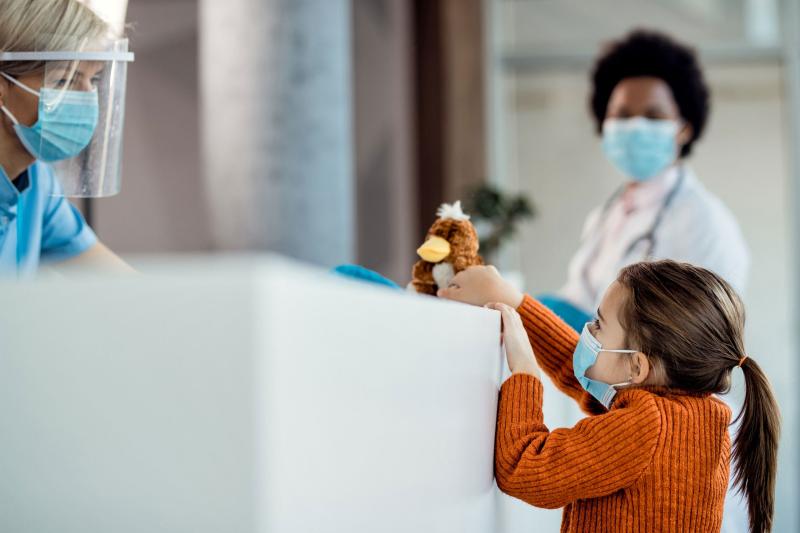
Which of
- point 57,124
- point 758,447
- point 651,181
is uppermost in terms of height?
point 57,124

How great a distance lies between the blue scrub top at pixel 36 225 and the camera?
1426mm

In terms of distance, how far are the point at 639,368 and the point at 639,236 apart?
97cm

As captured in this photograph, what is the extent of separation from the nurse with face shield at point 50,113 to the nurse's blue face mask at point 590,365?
753 millimetres

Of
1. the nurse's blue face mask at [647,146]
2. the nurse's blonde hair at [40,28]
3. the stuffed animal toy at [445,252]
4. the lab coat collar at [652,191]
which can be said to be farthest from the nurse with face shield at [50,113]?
the nurse's blue face mask at [647,146]

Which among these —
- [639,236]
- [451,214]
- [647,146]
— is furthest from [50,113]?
[647,146]

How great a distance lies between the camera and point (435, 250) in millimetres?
1251

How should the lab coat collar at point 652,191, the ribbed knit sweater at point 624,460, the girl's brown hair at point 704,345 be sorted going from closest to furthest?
the ribbed knit sweater at point 624,460 → the girl's brown hair at point 704,345 → the lab coat collar at point 652,191

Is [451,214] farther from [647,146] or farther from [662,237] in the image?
[647,146]

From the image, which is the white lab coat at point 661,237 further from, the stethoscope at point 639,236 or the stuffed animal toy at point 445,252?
the stuffed animal toy at point 445,252

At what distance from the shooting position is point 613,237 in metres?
2.22

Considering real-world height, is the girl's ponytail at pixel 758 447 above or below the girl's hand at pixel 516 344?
below

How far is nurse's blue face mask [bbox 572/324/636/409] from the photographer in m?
1.24

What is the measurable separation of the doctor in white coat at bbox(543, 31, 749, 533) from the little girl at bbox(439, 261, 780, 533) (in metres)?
0.73

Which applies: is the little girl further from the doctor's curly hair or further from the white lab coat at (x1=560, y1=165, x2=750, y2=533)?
the doctor's curly hair
